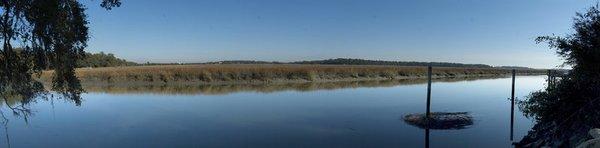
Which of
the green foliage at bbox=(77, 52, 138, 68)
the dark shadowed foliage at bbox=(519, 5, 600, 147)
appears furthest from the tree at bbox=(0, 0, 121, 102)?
the green foliage at bbox=(77, 52, 138, 68)

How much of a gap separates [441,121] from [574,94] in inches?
266

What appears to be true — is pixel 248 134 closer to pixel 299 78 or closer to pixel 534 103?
pixel 534 103

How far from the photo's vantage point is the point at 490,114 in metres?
27.2

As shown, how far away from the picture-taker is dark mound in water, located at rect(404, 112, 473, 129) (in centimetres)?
2171

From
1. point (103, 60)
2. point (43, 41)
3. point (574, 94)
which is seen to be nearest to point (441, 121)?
point (574, 94)

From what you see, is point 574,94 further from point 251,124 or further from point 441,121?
point 251,124

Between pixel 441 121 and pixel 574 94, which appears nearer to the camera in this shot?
pixel 574 94

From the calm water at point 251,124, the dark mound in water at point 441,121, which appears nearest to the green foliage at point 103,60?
the calm water at point 251,124

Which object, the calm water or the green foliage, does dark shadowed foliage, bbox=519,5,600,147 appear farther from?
the green foliage

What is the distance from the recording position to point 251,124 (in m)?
23.2

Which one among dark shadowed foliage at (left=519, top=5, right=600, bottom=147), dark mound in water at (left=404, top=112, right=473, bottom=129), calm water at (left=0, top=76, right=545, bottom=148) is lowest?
calm water at (left=0, top=76, right=545, bottom=148)

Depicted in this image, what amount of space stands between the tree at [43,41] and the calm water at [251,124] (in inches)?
31.9

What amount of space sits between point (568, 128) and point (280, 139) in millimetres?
8892

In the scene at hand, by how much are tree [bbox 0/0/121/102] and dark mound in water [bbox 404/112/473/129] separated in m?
13.5
